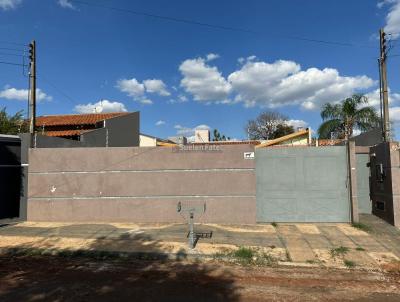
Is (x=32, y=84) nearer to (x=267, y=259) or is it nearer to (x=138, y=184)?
(x=138, y=184)

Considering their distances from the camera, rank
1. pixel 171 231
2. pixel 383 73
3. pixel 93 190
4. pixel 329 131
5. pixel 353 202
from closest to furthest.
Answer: pixel 171 231 → pixel 353 202 → pixel 93 190 → pixel 383 73 → pixel 329 131

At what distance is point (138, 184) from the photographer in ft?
42.7

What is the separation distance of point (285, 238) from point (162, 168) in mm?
4940

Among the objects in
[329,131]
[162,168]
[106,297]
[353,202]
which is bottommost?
[106,297]

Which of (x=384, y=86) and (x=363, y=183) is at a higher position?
(x=384, y=86)

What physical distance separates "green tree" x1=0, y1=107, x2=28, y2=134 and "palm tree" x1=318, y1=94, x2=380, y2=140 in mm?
20167

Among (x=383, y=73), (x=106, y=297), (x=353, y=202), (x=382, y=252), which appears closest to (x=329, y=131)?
(x=383, y=73)

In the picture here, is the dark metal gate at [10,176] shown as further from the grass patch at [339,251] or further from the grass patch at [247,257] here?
the grass patch at [339,251]

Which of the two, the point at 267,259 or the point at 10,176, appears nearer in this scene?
the point at 267,259

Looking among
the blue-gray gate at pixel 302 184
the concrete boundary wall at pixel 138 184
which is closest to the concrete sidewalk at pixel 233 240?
the blue-gray gate at pixel 302 184

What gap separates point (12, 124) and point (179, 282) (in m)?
23.6

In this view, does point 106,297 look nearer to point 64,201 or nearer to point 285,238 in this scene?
point 285,238

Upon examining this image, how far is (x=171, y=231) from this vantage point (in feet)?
36.8

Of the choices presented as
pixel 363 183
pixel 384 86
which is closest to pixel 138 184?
pixel 363 183
